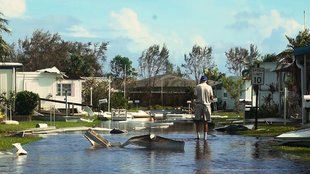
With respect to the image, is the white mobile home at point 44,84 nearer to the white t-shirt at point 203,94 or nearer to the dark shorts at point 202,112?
the dark shorts at point 202,112

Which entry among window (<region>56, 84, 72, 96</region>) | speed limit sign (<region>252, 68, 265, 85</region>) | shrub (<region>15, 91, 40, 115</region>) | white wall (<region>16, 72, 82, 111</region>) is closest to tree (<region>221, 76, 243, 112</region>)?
window (<region>56, 84, 72, 96</region>)

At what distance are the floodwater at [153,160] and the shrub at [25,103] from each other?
22873 mm

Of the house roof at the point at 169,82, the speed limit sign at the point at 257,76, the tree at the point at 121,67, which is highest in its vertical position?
the tree at the point at 121,67

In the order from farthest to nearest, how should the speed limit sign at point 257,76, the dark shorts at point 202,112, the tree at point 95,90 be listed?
the tree at point 95,90
the speed limit sign at point 257,76
the dark shorts at point 202,112

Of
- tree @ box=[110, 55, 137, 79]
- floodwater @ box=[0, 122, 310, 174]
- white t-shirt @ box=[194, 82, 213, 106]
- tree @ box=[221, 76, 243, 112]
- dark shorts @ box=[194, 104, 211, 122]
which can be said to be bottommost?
floodwater @ box=[0, 122, 310, 174]

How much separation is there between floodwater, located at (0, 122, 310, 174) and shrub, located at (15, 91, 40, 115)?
75.0 ft

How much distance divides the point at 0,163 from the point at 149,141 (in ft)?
14.6

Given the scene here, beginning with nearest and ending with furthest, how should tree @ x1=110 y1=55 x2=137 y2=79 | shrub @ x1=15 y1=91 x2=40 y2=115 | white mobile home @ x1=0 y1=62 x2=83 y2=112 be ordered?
shrub @ x1=15 y1=91 x2=40 y2=115 < white mobile home @ x1=0 y1=62 x2=83 y2=112 < tree @ x1=110 y1=55 x2=137 y2=79

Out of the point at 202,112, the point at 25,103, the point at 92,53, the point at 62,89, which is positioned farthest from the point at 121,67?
the point at 202,112

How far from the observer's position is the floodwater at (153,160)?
11.1m

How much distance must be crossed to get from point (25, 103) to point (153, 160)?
27667mm

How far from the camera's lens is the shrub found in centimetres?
3884

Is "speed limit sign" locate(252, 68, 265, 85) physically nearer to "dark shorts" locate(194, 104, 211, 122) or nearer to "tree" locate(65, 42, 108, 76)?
"dark shorts" locate(194, 104, 211, 122)

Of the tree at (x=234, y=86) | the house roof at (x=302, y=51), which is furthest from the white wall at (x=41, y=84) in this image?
the house roof at (x=302, y=51)
